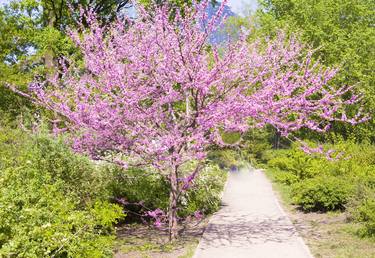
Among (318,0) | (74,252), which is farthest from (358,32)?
(74,252)

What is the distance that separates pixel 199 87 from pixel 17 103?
1391 centimetres

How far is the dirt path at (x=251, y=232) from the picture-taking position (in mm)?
8875

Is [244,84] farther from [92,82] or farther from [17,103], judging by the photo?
[17,103]

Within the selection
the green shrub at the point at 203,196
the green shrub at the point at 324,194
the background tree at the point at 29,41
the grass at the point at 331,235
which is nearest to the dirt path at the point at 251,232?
the grass at the point at 331,235

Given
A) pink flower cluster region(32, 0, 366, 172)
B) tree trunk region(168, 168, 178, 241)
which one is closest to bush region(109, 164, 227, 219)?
tree trunk region(168, 168, 178, 241)

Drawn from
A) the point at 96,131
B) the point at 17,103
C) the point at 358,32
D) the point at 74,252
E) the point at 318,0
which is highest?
the point at 318,0

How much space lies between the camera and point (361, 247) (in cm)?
902

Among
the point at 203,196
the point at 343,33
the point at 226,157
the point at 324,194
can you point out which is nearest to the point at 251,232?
the point at 203,196

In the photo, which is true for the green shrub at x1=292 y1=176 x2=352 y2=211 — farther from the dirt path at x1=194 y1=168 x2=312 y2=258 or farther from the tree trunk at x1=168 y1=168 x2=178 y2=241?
the tree trunk at x1=168 y1=168 x2=178 y2=241

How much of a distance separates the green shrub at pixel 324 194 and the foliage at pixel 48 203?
19.8 ft

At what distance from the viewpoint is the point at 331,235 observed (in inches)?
407

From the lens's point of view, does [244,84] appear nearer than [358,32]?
Yes

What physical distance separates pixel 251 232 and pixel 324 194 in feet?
10.7

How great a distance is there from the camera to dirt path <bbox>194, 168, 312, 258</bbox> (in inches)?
349
